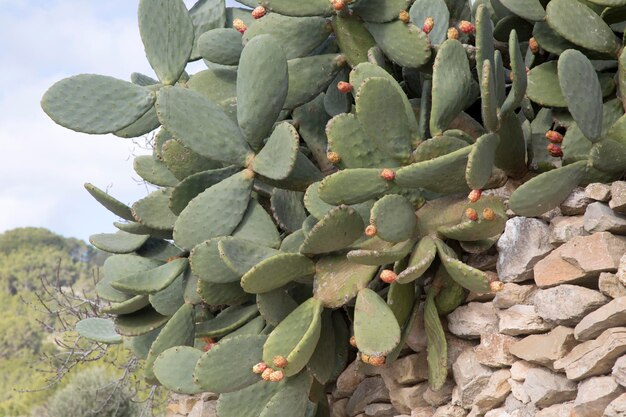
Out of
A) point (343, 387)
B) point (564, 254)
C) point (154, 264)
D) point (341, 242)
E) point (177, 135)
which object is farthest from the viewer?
point (154, 264)

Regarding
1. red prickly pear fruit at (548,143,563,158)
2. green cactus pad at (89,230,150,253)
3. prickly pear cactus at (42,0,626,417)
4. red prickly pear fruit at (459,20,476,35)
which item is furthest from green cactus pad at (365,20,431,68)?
green cactus pad at (89,230,150,253)

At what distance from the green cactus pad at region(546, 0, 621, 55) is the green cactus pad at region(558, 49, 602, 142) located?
0.78ft

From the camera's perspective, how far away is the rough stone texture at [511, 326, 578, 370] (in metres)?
2.85

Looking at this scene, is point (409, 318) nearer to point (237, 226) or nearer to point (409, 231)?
point (409, 231)

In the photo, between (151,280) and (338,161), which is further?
(151,280)

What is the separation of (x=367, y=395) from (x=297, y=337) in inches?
26.4

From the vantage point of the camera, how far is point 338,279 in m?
3.22

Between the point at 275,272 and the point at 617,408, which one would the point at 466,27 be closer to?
the point at 275,272

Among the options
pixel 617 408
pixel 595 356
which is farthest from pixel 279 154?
pixel 617 408

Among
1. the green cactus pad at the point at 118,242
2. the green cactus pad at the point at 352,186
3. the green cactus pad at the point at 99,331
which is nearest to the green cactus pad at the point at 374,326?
the green cactus pad at the point at 352,186

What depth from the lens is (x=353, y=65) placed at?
358 cm

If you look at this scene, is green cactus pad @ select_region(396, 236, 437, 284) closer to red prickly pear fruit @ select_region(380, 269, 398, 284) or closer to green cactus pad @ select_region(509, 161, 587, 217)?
red prickly pear fruit @ select_region(380, 269, 398, 284)

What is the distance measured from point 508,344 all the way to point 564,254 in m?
0.38

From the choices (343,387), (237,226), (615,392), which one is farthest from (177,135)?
(615,392)
